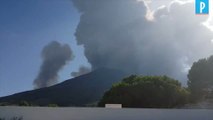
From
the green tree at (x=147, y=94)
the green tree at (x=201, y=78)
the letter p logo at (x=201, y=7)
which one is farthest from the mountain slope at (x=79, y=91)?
the letter p logo at (x=201, y=7)

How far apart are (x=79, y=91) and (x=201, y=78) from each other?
28400 millimetres

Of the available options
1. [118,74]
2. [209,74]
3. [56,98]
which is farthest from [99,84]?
[209,74]

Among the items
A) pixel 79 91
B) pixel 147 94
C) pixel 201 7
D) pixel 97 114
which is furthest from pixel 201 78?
pixel 79 91

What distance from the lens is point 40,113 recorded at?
15445 mm

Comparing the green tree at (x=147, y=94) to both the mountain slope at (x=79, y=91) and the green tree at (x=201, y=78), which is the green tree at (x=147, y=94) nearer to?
the green tree at (x=201, y=78)

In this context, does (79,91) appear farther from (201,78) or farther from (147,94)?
(147,94)

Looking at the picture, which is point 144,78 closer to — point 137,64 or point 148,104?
point 148,104

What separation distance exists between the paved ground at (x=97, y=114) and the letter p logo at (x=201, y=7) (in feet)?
14.0

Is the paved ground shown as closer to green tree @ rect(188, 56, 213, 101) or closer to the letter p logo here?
the letter p logo

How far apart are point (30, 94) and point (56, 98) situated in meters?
5.81

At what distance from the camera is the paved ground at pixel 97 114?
604 inches

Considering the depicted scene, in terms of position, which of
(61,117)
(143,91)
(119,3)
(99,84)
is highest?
(119,3)

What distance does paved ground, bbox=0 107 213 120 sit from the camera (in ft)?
50.4

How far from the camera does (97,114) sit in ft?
52.7
